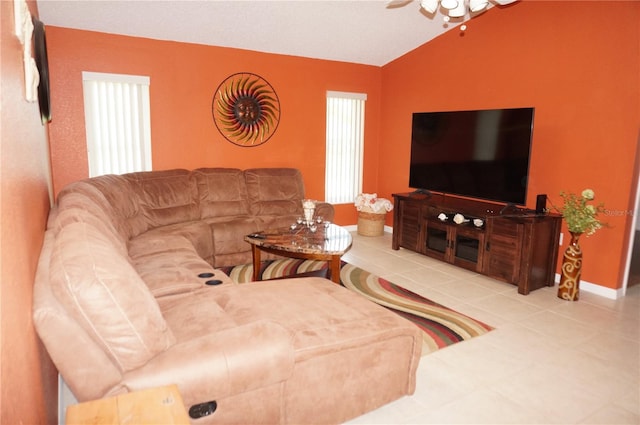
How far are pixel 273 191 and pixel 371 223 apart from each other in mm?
1650

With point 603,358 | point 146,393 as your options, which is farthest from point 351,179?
point 146,393

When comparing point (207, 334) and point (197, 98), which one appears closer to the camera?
point (207, 334)

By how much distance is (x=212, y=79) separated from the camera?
16.4 ft

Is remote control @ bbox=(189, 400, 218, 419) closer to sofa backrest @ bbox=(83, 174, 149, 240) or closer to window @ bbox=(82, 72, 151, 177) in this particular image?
Result: sofa backrest @ bbox=(83, 174, 149, 240)

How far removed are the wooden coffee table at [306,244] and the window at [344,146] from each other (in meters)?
2.07

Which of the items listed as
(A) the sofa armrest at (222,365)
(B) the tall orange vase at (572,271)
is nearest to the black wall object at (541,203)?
(B) the tall orange vase at (572,271)

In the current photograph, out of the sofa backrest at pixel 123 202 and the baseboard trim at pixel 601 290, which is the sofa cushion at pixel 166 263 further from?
the baseboard trim at pixel 601 290

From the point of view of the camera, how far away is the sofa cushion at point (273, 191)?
16.6 feet

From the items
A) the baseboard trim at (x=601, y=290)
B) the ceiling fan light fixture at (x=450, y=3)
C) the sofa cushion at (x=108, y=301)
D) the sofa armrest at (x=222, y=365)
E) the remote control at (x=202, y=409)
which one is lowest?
the baseboard trim at (x=601, y=290)

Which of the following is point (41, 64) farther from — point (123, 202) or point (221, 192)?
point (221, 192)

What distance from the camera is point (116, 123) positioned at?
181 inches

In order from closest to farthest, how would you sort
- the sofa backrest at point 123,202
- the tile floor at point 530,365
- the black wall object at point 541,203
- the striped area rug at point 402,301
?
the tile floor at point 530,365 → the striped area rug at point 402,301 → the sofa backrest at point 123,202 → the black wall object at point 541,203

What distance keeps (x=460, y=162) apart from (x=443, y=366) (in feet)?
8.89

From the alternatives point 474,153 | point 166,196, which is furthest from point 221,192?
point 474,153
